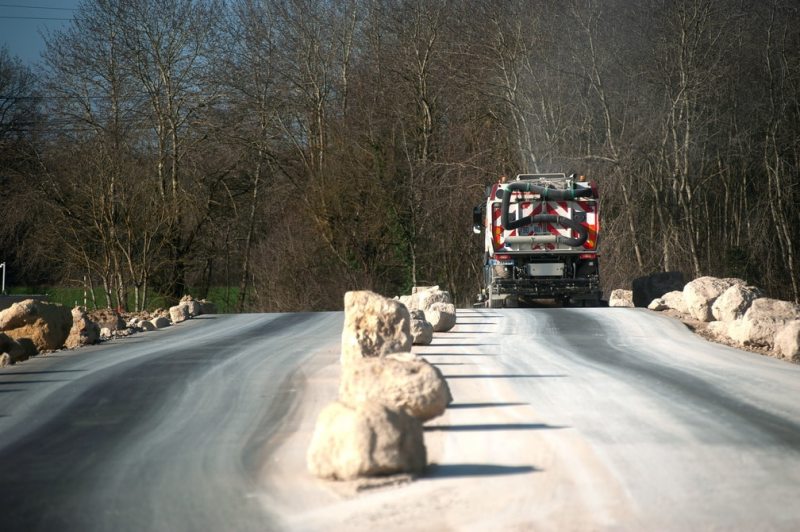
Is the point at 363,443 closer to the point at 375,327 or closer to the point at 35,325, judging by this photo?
the point at 375,327

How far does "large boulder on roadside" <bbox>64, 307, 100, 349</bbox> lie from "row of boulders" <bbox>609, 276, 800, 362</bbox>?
1008 cm

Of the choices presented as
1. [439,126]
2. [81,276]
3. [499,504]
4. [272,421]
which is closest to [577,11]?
[439,126]

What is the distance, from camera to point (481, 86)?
40156mm

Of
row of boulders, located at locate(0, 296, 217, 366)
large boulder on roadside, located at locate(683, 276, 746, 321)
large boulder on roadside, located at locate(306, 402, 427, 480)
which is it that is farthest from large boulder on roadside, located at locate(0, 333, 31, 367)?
large boulder on roadside, located at locate(683, 276, 746, 321)

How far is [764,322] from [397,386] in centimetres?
892

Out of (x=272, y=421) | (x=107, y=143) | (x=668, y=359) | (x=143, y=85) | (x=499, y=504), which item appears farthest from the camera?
(x=143, y=85)

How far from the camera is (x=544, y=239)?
26609mm

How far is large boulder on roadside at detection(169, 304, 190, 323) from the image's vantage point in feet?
76.4

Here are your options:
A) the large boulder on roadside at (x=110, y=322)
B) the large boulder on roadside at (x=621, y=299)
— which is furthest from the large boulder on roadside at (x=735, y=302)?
the large boulder on roadside at (x=621, y=299)

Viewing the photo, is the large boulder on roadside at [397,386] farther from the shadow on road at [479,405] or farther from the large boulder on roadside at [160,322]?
the large boulder on roadside at [160,322]

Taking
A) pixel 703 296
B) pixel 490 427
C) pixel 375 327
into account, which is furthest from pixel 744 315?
pixel 490 427

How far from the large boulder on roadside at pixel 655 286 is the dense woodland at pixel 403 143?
6.71m

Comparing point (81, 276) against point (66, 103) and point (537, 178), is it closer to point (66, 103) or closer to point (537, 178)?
point (66, 103)

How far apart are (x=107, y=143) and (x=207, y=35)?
6226mm
